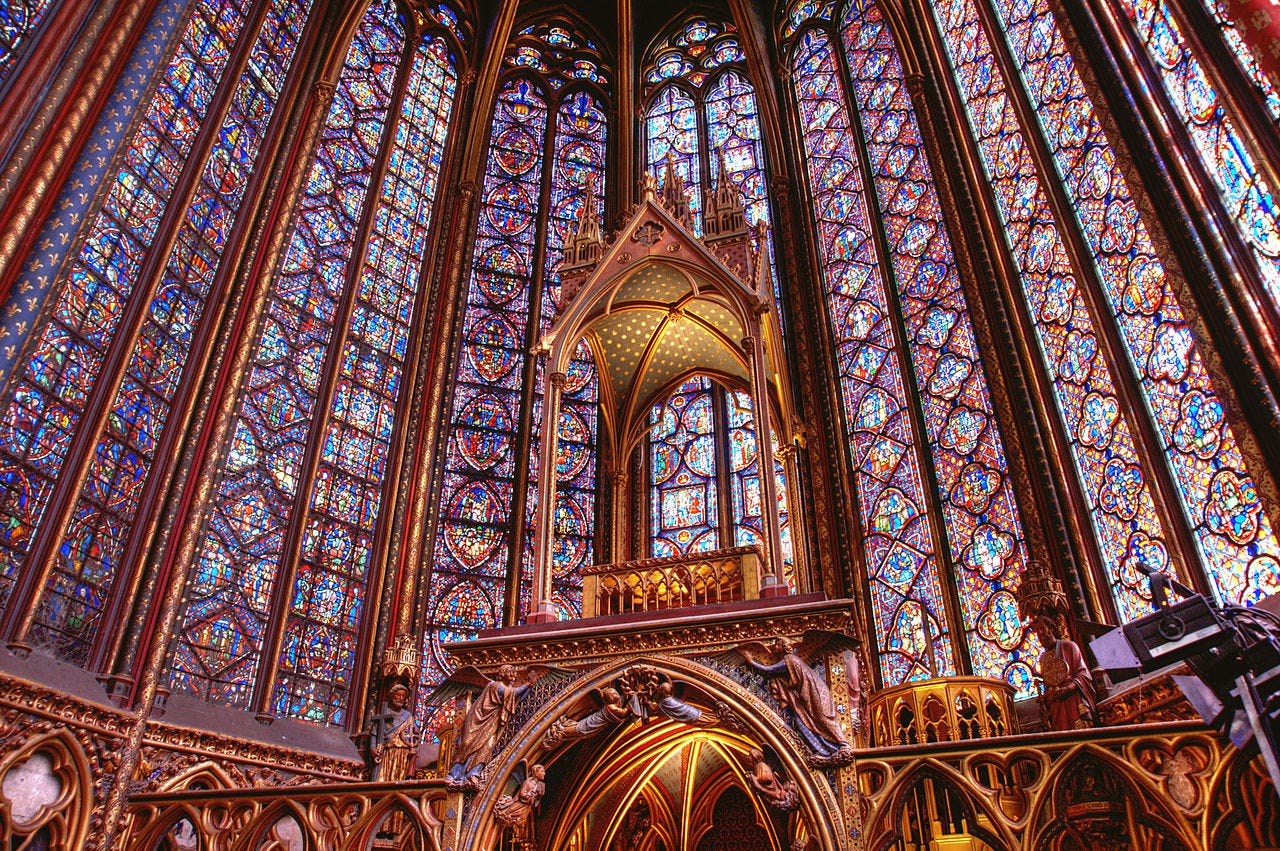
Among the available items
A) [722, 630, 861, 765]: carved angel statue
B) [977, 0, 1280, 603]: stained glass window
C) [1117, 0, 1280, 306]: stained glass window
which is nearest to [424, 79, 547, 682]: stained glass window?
[722, 630, 861, 765]: carved angel statue

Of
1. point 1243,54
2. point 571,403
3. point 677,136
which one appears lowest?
point 1243,54

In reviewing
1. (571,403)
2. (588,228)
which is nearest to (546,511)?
(588,228)

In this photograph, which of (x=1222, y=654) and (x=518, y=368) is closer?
(x=1222, y=654)

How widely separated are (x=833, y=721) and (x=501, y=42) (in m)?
12.5

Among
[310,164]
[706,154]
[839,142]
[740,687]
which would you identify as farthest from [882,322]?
[310,164]

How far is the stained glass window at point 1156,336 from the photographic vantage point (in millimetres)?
5961

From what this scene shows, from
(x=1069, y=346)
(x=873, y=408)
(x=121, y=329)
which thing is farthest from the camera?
(x=873, y=408)

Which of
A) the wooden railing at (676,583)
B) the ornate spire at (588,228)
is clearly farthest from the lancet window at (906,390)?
the ornate spire at (588,228)

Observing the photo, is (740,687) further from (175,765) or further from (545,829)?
(175,765)

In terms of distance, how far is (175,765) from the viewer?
765 centimetres

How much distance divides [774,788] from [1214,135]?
5.45 m

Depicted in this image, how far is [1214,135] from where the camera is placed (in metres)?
6.31

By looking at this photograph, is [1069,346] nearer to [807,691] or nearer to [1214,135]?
[1214,135]

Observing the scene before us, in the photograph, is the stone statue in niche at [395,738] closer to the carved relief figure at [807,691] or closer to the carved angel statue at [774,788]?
the carved angel statue at [774,788]
